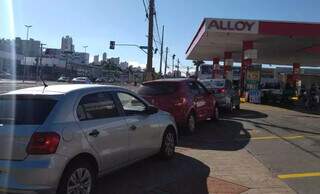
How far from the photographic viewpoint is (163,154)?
31.8 ft

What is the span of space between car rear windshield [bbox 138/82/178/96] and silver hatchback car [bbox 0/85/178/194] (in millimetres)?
5492

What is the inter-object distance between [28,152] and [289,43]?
108ft

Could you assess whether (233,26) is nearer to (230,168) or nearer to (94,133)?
(230,168)

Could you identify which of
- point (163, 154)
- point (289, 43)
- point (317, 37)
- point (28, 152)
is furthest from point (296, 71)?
point (28, 152)

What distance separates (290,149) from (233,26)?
61.2 feet

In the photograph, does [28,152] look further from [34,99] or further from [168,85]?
[168,85]

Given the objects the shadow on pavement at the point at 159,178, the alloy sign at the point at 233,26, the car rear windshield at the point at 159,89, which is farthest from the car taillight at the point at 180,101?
the alloy sign at the point at 233,26

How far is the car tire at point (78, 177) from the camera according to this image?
623 cm

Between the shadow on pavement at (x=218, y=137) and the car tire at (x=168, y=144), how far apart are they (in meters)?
2.07

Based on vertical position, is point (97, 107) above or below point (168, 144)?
above

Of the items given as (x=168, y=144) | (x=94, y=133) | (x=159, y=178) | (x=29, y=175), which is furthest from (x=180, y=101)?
(x=29, y=175)

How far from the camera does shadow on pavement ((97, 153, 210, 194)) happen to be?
7.62 meters

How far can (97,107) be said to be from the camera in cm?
726

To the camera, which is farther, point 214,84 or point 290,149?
point 214,84
